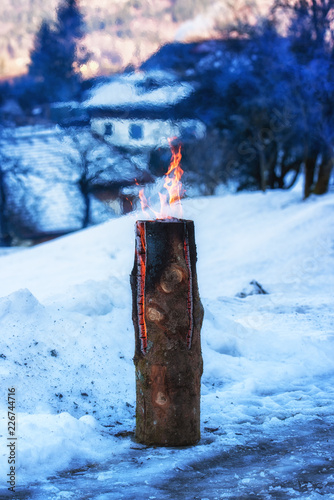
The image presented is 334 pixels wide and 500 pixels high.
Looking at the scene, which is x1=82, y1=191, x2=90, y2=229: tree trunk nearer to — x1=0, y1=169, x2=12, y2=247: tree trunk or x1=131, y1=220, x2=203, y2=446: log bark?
x1=0, y1=169, x2=12, y2=247: tree trunk

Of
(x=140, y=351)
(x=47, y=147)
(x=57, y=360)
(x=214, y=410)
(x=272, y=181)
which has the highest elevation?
(x=47, y=147)

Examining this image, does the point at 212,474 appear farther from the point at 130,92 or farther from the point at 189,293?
the point at 130,92

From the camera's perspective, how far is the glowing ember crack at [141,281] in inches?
144

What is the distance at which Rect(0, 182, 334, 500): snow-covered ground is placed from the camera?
312 centimetres

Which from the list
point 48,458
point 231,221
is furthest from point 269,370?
point 231,221

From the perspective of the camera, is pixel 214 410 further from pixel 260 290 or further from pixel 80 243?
pixel 80 243

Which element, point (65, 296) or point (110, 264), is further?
point (110, 264)

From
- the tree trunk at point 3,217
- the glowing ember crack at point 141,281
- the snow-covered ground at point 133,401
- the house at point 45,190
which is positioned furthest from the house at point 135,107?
the tree trunk at point 3,217

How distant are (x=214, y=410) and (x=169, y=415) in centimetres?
90

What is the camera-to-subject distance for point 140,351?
12.2ft

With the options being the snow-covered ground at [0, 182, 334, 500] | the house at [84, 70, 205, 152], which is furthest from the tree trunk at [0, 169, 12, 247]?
the snow-covered ground at [0, 182, 334, 500]

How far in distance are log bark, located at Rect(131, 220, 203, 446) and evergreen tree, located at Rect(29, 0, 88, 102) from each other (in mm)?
14888

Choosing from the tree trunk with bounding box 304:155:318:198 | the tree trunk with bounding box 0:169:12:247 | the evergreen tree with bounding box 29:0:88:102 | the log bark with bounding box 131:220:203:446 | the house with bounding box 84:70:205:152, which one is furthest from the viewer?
the tree trunk with bounding box 0:169:12:247

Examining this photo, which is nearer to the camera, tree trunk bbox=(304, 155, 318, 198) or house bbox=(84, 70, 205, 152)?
house bbox=(84, 70, 205, 152)
